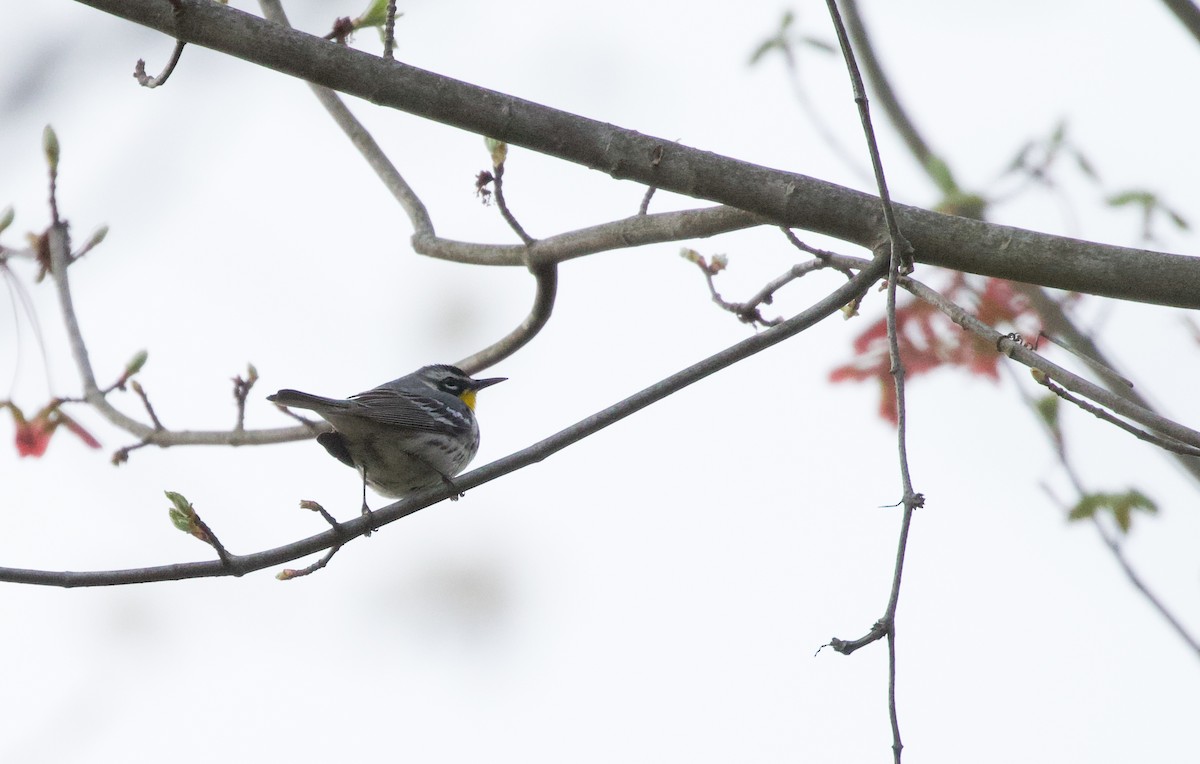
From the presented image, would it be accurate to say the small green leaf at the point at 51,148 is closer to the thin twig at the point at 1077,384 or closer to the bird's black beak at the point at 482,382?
the bird's black beak at the point at 482,382

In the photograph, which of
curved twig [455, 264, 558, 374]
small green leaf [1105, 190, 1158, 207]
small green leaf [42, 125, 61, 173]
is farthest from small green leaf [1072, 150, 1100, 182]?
small green leaf [42, 125, 61, 173]

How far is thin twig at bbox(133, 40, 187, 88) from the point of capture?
4.00m

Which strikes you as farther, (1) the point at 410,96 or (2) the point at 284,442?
(2) the point at 284,442

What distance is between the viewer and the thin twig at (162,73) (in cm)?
400

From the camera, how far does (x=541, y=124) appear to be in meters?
3.75

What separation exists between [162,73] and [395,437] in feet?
7.93

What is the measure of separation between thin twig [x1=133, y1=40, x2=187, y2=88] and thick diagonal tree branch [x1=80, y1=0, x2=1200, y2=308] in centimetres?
30

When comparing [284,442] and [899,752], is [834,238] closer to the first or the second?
[899,752]

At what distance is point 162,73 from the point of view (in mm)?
4133

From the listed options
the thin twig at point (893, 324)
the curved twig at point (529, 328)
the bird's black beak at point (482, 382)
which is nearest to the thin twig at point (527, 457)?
the thin twig at point (893, 324)

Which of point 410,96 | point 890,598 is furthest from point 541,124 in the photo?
point 890,598

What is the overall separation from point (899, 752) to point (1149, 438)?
123 centimetres

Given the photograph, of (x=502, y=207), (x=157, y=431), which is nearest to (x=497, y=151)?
(x=502, y=207)

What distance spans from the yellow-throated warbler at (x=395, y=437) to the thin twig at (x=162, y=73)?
5.12ft
